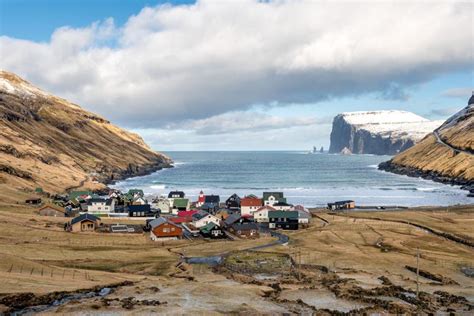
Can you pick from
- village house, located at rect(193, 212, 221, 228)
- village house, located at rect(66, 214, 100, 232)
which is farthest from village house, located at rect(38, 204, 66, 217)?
village house, located at rect(193, 212, 221, 228)

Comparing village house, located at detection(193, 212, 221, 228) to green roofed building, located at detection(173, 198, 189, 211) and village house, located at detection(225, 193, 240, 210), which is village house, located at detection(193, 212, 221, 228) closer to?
green roofed building, located at detection(173, 198, 189, 211)

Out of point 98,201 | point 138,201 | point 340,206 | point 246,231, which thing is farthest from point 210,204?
point 340,206

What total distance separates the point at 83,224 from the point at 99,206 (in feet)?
96.5

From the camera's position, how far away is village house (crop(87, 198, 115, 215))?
121 meters

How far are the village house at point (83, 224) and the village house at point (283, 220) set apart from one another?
132 ft

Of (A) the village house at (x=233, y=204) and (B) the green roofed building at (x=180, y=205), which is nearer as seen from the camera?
(B) the green roofed building at (x=180, y=205)

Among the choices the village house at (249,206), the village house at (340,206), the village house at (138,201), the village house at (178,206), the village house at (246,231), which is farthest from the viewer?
the village house at (340,206)

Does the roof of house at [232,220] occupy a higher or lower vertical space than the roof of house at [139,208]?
lower

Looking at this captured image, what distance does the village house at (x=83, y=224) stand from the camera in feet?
302

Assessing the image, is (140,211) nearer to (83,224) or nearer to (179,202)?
(179,202)

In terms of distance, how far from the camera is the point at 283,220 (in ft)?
347

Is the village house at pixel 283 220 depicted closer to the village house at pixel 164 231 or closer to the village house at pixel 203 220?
the village house at pixel 203 220

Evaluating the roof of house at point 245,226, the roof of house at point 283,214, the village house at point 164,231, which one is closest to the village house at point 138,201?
the village house at point 164,231

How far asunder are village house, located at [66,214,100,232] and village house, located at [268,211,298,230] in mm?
40199
